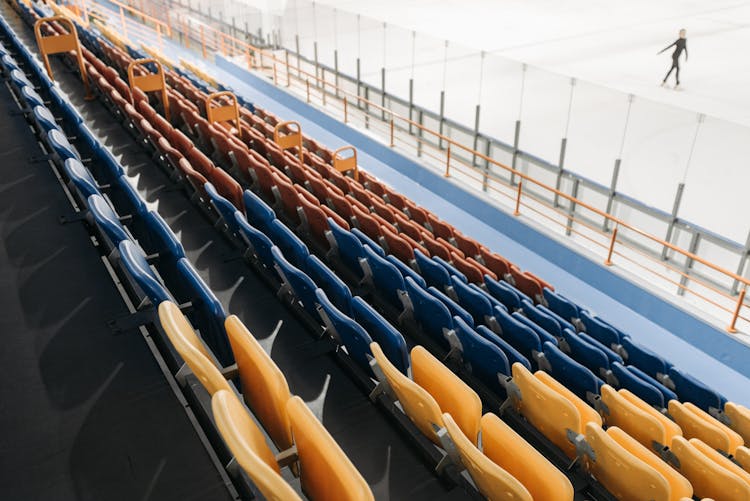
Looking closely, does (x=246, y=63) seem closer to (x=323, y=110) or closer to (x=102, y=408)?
(x=323, y=110)

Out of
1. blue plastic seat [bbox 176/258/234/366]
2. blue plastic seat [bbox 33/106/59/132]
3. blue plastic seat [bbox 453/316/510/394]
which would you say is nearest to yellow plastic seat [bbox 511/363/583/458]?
blue plastic seat [bbox 453/316/510/394]

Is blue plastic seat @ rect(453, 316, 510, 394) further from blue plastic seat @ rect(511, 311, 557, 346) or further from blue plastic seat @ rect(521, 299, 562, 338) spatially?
blue plastic seat @ rect(521, 299, 562, 338)

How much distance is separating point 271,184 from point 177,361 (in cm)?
254

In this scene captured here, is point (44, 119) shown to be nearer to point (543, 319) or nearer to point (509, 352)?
point (509, 352)

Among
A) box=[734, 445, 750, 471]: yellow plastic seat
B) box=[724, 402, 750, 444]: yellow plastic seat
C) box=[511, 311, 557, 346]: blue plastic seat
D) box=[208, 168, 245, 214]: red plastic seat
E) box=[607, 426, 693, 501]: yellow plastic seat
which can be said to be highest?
box=[208, 168, 245, 214]: red plastic seat

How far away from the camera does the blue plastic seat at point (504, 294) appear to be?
4.48 meters

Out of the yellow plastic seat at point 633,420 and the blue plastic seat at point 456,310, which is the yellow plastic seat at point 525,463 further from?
the blue plastic seat at point 456,310

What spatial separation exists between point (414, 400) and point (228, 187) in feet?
8.40

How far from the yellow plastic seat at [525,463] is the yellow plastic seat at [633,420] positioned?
107cm

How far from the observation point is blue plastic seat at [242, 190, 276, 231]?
3.76 meters

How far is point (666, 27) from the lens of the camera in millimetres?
16328

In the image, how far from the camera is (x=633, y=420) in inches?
117

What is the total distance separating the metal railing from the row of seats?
165 inches

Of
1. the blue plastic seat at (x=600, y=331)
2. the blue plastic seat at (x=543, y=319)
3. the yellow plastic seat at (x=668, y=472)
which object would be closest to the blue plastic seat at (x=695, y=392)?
the blue plastic seat at (x=600, y=331)
